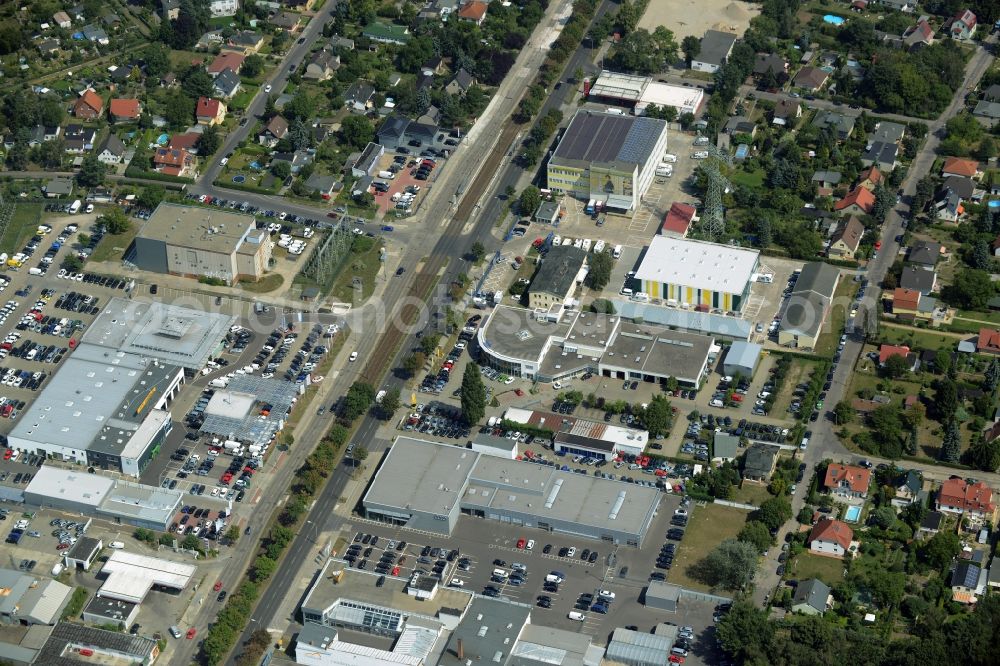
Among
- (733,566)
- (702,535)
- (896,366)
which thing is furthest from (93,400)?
(896,366)

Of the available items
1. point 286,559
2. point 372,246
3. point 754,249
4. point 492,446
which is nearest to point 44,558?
point 286,559

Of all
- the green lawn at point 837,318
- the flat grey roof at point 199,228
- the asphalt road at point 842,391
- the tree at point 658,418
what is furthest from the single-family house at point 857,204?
the flat grey roof at point 199,228

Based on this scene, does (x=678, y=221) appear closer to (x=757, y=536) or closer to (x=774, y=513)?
(x=774, y=513)

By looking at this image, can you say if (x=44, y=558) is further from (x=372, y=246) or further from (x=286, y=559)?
(x=372, y=246)

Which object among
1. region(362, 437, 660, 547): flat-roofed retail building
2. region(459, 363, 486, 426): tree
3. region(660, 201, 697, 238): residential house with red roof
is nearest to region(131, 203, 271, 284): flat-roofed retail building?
region(459, 363, 486, 426): tree

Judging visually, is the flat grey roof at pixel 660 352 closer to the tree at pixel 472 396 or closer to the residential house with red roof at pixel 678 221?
the tree at pixel 472 396

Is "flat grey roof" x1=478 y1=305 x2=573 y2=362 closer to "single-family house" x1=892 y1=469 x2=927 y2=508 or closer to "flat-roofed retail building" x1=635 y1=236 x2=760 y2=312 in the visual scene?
"flat-roofed retail building" x1=635 y1=236 x2=760 y2=312
